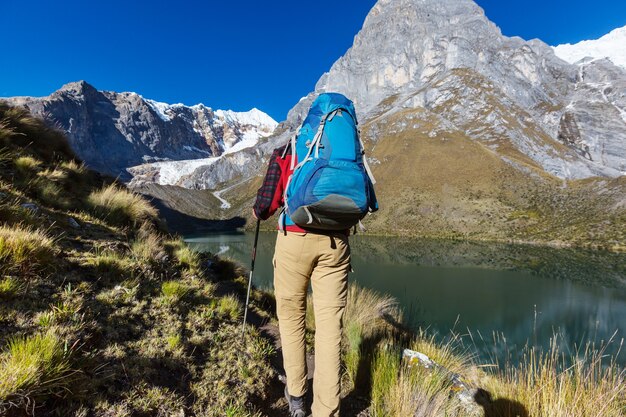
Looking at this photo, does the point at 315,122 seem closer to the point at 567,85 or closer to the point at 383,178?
the point at 383,178

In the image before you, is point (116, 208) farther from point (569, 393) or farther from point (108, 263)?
point (569, 393)

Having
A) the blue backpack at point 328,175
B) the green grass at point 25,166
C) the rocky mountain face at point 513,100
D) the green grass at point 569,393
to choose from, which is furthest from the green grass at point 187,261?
the rocky mountain face at point 513,100

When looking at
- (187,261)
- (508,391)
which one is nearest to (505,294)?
(508,391)

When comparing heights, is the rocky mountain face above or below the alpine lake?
above

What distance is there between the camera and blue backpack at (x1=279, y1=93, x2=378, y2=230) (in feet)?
7.68

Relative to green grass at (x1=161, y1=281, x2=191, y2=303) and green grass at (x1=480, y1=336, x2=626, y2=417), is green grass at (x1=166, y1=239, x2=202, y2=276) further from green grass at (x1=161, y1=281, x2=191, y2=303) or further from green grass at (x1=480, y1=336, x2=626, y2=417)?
green grass at (x1=480, y1=336, x2=626, y2=417)

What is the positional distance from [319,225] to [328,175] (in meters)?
0.40

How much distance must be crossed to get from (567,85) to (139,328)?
243077 millimetres

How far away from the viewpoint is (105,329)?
9.12 ft

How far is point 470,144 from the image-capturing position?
11394 centimetres

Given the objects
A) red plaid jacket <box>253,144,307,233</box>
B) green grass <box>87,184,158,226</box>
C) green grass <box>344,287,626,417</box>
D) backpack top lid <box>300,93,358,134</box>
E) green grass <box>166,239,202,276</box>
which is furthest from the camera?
green grass <box>87,184,158,226</box>

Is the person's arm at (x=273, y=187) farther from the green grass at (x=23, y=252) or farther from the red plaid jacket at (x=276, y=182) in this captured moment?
the green grass at (x=23, y=252)

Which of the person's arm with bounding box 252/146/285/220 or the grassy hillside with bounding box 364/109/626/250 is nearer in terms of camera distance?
the person's arm with bounding box 252/146/285/220

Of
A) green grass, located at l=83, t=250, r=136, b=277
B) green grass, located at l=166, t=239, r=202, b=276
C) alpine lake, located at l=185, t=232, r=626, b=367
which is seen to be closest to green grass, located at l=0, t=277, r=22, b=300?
green grass, located at l=83, t=250, r=136, b=277
